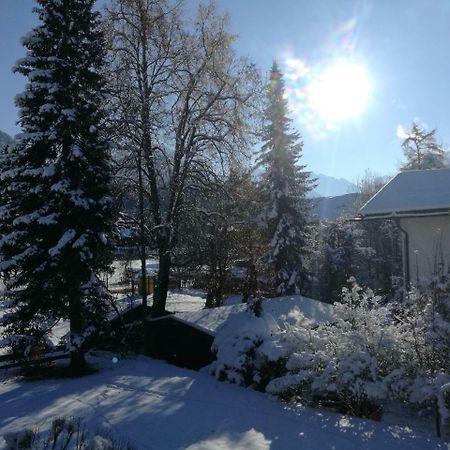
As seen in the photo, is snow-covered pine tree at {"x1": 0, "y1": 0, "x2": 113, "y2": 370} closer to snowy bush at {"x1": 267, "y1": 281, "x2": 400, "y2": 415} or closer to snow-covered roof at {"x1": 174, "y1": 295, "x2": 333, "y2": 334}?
snow-covered roof at {"x1": 174, "y1": 295, "x2": 333, "y2": 334}

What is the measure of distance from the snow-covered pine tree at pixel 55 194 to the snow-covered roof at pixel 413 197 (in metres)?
8.09

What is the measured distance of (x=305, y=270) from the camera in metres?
24.3

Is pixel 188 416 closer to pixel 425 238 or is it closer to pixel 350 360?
pixel 350 360

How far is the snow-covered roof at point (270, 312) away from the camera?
1340cm

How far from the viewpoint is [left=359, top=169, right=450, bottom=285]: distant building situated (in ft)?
44.0

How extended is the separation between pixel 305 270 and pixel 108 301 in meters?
12.4

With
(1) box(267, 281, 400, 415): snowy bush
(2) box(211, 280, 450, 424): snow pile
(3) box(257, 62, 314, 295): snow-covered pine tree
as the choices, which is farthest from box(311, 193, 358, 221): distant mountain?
(1) box(267, 281, 400, 415): snowy bush

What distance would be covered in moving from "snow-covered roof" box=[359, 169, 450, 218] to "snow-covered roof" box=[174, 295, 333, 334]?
3290 mm

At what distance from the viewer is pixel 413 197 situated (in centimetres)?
1438

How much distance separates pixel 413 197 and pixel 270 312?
570 centimetres

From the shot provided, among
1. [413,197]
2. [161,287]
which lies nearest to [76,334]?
[161,287]

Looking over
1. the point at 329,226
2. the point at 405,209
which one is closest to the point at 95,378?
the point at 405,209

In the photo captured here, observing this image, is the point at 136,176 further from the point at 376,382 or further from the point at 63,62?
the point at 376,382

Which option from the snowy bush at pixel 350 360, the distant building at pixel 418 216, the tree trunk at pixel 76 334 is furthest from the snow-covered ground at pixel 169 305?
the distant building at pixel 418 216
